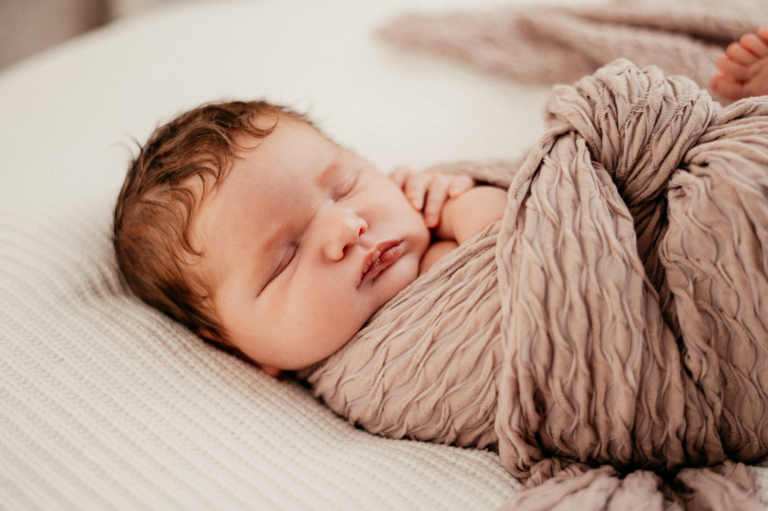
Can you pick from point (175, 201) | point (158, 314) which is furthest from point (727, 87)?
point (158, 314)

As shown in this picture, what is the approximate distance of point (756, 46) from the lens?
980 millimetres

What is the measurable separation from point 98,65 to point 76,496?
113 centimetres

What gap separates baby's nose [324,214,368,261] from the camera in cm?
83

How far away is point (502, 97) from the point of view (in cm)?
141

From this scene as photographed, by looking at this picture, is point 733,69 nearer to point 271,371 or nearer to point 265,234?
point 265,234

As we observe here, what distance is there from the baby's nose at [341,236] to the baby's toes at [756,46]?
776 mm

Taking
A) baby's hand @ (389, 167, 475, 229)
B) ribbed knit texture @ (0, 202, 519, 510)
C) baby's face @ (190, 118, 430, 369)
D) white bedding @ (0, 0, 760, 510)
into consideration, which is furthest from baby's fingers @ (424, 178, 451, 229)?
ribbed knit texture @ (0, 202, 519, 510)

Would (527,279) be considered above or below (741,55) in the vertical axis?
below

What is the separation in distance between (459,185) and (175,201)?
1.61 ft

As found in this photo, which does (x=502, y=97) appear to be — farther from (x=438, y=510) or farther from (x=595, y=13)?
(x=438, y=510)

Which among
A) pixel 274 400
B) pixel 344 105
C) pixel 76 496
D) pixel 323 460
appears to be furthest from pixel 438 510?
Result: pixel 344 105

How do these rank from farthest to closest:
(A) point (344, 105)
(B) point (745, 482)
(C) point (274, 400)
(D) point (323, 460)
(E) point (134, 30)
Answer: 1. (E) point (134, 30)
2. (A) point (344, 105)
3. (C) point (274, 400)
4. (D) point (323, 460)
5. (B) point (745, 482)

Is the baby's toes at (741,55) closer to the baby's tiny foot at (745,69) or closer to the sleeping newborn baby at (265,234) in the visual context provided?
the baby's tiny foot at (745,69)

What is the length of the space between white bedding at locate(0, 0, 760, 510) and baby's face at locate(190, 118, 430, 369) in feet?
Answer: 0.39
